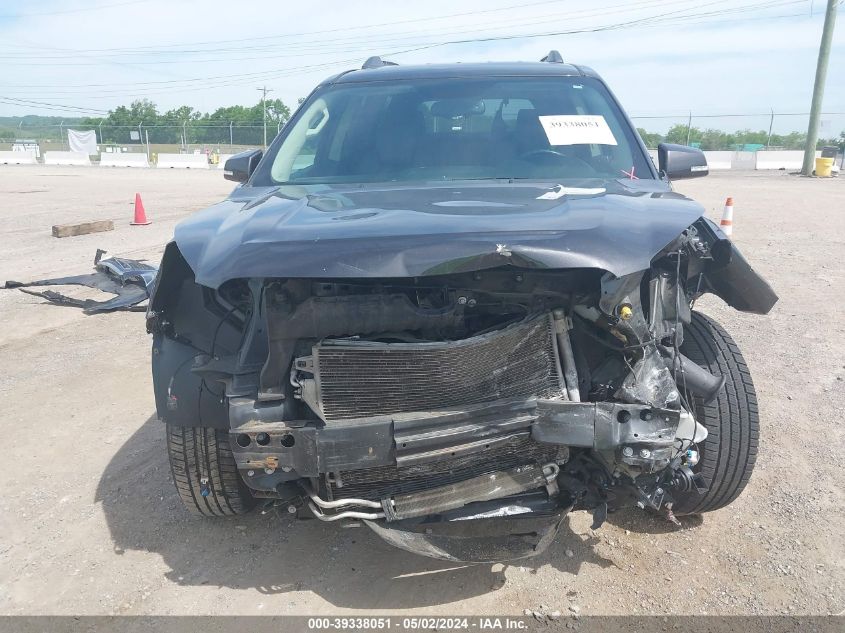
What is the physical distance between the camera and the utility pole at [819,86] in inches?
998

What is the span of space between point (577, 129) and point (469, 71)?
0.72 metres

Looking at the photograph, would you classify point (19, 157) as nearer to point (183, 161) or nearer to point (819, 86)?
point (183, 161)

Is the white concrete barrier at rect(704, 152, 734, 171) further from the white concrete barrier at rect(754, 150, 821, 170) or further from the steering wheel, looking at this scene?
the steering wheel

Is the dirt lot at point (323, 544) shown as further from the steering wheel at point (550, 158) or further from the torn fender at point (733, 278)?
the steering wheel at point (550, 158)

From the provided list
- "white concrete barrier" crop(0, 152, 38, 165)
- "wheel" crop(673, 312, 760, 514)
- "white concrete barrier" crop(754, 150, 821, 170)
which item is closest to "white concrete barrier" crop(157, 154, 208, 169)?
"white concrete barrier" crop(0, 152, 38, 165)

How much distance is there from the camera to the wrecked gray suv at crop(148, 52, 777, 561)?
6.99 feet

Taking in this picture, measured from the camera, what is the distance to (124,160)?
3966 cm

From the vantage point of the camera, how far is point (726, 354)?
9.42 feet

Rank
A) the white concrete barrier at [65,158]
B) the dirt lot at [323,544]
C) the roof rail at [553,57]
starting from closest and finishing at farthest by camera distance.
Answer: the dirt lot at [323,544] → the roof rail at [553,57] → the white concrete barrier at [65,158]

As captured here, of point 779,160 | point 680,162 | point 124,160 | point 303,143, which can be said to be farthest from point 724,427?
point 124,160

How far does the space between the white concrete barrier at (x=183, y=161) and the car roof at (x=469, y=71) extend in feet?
116

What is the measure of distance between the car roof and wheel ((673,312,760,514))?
166 centimetres

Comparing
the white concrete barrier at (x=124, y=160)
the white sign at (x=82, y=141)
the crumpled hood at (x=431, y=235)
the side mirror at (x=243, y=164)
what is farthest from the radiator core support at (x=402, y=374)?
the white sign at (x=82, y=141)

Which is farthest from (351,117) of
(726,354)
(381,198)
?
(726,354)
